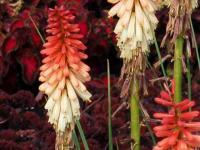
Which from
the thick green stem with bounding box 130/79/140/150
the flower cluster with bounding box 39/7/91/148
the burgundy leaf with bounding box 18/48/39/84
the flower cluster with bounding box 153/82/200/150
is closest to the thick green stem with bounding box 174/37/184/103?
the thick green stem with bounding box 130/79/140/150

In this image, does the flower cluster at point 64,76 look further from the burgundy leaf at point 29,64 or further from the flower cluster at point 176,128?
the burgundy leaf at point 29,64

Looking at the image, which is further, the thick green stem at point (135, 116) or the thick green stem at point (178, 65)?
the thick green stem at point (178, 65)

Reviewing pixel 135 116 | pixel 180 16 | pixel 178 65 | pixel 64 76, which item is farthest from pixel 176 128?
pixel 180 16

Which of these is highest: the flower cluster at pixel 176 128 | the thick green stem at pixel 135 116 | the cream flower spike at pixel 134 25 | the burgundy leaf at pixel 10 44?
the cream flower spike at pixel 134 25

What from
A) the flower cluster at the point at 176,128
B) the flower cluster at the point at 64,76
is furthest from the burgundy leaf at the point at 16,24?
the flower cluster at the point at 176,128

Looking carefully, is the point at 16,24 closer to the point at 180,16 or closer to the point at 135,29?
the point at 180,16

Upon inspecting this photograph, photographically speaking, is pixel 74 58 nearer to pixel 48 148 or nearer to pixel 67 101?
pixel 67 101
